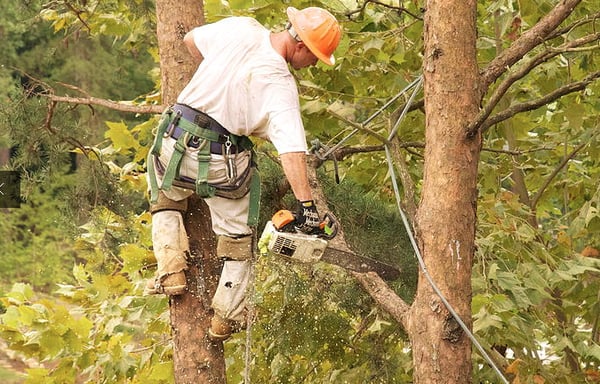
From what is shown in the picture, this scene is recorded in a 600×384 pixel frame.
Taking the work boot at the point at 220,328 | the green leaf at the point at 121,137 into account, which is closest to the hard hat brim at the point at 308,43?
the work boot at the point at 220,328

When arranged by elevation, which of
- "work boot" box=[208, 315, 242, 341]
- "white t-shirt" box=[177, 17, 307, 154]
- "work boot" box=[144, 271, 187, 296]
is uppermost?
"white t-shirt" box=[177, 17, 307, 154]

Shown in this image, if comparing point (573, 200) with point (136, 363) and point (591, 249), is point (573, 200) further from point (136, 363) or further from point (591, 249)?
point (136, 363)

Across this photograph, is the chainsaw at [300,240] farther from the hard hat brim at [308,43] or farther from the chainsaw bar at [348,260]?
the hard hat brim at [308,43]

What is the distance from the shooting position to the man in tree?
15.0ft

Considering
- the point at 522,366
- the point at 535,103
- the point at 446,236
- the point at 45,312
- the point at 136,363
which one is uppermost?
the point at 535,103

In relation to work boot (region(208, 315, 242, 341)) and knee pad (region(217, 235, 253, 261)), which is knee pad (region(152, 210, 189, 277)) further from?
work boot (region(208, 315, 242, 341))

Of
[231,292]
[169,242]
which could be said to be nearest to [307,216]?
[231,292]

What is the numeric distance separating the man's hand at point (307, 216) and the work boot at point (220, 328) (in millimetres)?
776

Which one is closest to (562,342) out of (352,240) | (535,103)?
(352,240)

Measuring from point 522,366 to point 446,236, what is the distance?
139cm

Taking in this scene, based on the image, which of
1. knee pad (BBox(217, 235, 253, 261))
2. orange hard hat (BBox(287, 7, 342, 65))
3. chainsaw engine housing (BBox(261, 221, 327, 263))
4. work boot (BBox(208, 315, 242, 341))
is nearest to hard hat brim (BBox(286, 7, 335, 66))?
orange hard hat (BBox(287, 7, 342, 65))

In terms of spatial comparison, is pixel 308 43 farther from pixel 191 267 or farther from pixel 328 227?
pixel 191 267

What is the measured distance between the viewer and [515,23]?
293 inches

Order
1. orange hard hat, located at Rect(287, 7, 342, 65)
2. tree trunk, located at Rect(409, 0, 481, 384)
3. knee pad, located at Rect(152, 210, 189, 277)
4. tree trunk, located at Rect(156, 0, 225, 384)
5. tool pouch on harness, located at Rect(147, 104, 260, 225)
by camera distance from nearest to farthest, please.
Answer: tree trunk, located at Rect(409, 0, 481, 384), orange hard hat, located at Rect(287, 7, 342, 65), tool pouch on harness, located at Rect(147, 104, 260, 225), knee pad, located at Rect(152, 210, 189, 277), tree trunk, located at Rect(156, 0, 225, 384)
